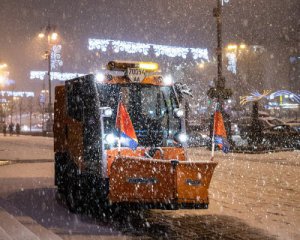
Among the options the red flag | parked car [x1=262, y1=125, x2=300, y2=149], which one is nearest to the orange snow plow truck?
the red flag

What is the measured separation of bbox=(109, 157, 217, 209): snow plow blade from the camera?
8.33m

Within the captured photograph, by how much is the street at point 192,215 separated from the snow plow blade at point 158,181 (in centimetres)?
50

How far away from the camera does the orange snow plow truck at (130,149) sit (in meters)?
→ 8.39

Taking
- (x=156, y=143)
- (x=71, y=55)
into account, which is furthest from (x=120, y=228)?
(x=71, y=55)

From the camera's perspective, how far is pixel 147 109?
391 inches

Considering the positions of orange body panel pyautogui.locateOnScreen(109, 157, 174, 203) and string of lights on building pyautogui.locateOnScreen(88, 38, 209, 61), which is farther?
string of lights on building pyautogui.locateOnScreen(88, 38, 209, 61)

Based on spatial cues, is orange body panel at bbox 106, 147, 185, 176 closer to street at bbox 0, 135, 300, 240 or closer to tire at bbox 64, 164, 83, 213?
street at bbox 0, 135, 300, 240

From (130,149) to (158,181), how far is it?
1.07m

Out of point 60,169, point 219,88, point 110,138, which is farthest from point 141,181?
point 219,88

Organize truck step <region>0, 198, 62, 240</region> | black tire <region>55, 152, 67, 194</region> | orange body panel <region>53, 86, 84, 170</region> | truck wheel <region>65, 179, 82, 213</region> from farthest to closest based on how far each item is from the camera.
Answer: black tire <region>55, 152, 67, 194</region>
truck wheel <region>65, 179, 82, 213</region>
orange body panel <region>53, 86, 84, 170</region>
truck step <region>0, 198, 62, 240</region>

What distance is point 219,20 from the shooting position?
24844 millimetres

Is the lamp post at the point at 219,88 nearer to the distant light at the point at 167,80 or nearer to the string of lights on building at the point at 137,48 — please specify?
the distant light at the point at 167,80

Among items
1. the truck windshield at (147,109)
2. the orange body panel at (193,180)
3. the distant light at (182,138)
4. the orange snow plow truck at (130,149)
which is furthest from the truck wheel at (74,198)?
the orange body panel at (193,180)

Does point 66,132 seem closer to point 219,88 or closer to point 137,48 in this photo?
point 219,88
